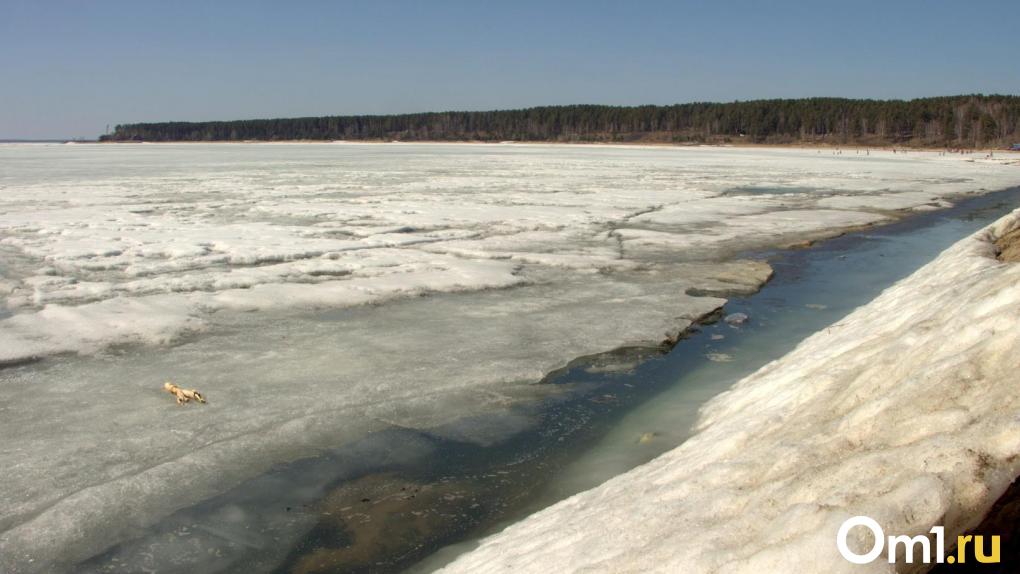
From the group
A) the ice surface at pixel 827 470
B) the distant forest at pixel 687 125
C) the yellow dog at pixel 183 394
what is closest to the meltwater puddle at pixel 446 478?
the ice surface at pixel 827 470

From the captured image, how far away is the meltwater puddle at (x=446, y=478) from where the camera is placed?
3.63 metres

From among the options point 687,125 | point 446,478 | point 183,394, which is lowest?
point 446,478

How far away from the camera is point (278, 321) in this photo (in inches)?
285

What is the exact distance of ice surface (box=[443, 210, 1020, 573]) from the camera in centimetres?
233

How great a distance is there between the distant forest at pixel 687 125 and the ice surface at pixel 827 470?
288ft

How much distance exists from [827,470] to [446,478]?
2.21 metres

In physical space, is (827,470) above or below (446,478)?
above

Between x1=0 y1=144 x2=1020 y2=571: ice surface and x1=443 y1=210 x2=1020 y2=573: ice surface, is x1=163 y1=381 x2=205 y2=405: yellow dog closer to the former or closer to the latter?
x1=0 y1=144 x2=1020 y2=571: ice surface

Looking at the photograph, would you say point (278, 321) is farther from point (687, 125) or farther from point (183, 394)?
point (687, 125)

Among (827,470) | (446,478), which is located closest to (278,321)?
(446,478)

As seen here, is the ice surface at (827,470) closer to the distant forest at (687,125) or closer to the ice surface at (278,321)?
the ice surface at (278,321)

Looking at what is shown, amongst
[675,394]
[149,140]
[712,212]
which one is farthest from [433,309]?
[149,140]

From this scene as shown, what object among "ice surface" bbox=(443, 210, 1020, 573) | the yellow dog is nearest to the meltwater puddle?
"ice surface" bbox=(443, 210, 1020, 573)

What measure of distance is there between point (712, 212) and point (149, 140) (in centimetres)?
16114
